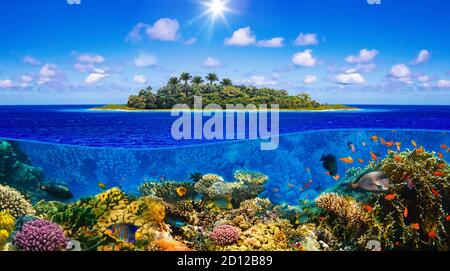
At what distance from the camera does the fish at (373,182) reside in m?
5.00

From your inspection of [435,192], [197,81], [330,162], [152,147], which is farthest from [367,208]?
[152,147]

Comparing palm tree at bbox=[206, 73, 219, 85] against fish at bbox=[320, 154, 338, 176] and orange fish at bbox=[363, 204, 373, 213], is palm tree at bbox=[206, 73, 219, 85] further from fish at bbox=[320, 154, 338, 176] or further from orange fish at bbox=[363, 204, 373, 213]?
orange fish at bbox=[363, 204, 373, 213]

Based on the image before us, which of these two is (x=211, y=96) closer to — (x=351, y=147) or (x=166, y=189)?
(x=166, y=189)

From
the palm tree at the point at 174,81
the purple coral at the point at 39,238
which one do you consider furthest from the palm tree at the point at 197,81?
the purple coral at the point at 39,238

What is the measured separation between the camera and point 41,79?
19.5 feet

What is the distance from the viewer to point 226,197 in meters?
5.64

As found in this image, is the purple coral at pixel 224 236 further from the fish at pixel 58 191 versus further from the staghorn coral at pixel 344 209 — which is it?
the fish at pixel 58 191

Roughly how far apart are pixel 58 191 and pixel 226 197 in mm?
2398

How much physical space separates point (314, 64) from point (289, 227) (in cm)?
242

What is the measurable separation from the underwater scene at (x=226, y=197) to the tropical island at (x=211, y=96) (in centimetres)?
73
